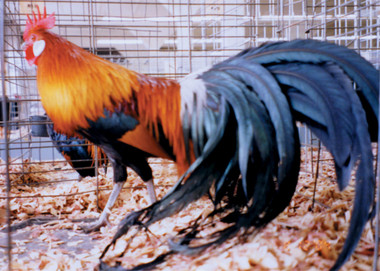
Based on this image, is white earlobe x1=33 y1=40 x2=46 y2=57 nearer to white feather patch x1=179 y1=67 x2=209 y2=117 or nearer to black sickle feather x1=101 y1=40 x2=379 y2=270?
white feather patch x1=179 y1=67 x2=209 y2=117

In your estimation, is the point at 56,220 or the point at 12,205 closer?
the point at 56,220

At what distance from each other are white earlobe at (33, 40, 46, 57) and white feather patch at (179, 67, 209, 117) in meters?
0.72

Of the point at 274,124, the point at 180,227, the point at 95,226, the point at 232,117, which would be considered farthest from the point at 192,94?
the point at 95,226

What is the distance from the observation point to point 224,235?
1049mm

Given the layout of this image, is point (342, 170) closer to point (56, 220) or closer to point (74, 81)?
point (74, 81)

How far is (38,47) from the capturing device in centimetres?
143

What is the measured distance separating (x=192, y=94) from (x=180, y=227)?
29.7 inches

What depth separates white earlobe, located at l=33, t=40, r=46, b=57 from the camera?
1.42 metres

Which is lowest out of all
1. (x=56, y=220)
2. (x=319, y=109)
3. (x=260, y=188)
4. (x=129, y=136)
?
→ (x=56, y=220)

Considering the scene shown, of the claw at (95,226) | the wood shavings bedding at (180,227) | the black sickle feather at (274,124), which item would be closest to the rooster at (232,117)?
the black sickle feather at (274,124)

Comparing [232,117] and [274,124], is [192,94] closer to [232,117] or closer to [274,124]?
[232,117]

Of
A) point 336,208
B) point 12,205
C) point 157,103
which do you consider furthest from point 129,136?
point 12,205

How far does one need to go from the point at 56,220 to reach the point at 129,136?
1.03 meters

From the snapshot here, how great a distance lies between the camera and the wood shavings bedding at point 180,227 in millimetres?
1176
